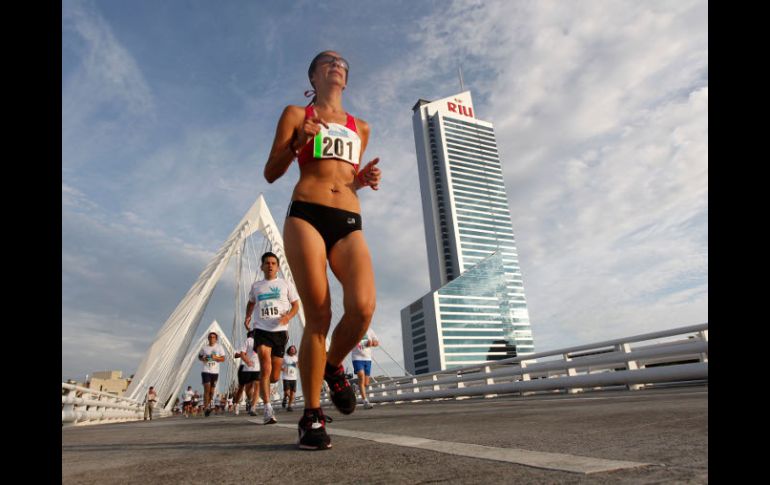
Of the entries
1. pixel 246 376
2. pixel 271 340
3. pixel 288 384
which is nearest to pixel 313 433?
pixel 271 340

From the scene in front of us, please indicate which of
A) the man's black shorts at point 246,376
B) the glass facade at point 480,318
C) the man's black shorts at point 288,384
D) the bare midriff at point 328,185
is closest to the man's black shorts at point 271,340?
the man's black shorts at point 246,376

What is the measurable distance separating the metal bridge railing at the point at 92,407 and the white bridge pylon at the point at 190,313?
1.97m

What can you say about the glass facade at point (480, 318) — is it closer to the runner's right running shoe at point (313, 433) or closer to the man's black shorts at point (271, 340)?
the man's black shorts at point (271, 340)

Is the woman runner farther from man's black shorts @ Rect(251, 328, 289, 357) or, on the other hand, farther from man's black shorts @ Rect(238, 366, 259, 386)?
man's black shorts @ Rect(238, 366, 259, 386)

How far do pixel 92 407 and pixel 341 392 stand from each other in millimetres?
11450

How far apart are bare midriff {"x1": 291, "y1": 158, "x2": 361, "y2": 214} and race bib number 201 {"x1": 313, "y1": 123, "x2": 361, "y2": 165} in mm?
43

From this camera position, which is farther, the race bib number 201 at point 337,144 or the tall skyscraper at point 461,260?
the tall skyscraper at point 461,260

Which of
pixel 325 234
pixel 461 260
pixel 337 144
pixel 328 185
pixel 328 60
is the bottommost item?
pixel 325 234

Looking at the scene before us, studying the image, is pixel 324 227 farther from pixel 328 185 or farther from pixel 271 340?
pixel 271 340

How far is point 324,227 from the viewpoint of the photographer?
282 cm

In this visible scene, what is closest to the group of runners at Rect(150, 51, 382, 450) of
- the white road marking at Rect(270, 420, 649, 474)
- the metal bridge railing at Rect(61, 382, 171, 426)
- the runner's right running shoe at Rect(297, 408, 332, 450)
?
the runner's right running shoe at Rect(297, 408, 332, 450)

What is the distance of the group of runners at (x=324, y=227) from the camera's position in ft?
8.75
